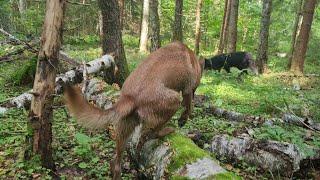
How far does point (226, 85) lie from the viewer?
39.1 feet

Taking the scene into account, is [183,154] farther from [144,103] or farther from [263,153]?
[263,153]

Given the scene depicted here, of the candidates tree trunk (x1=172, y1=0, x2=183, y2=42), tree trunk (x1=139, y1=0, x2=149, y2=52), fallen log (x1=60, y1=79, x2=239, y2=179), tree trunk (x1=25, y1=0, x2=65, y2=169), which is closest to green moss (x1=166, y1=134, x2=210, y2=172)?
fallen log (x1=60, y1=79, x2=239, y2=179)

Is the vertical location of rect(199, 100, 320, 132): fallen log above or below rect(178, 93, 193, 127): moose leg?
below

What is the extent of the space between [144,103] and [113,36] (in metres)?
4.78

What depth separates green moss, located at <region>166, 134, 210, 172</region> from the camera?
4.40m

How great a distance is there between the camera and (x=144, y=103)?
15.4 ft

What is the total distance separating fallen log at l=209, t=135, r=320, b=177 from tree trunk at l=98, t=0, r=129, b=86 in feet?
13.4

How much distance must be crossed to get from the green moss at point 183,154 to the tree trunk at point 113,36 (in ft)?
15.1

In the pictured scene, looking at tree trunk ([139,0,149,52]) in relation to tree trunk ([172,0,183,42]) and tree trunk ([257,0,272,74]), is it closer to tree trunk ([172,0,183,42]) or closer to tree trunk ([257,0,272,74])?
tree trunk ([172,0,183,42])

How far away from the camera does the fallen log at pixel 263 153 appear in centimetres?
514

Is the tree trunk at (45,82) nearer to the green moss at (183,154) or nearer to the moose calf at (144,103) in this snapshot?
the moose calf at (144,103)

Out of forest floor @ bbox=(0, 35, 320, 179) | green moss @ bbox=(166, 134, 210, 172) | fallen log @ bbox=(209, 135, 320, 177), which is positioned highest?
green moss @ bbox=(166, 134, 210, 172)

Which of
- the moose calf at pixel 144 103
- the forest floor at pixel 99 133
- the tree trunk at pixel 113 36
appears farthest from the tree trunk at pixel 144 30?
the moose calf at pixel 144 103

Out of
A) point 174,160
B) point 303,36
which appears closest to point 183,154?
point 174,160
